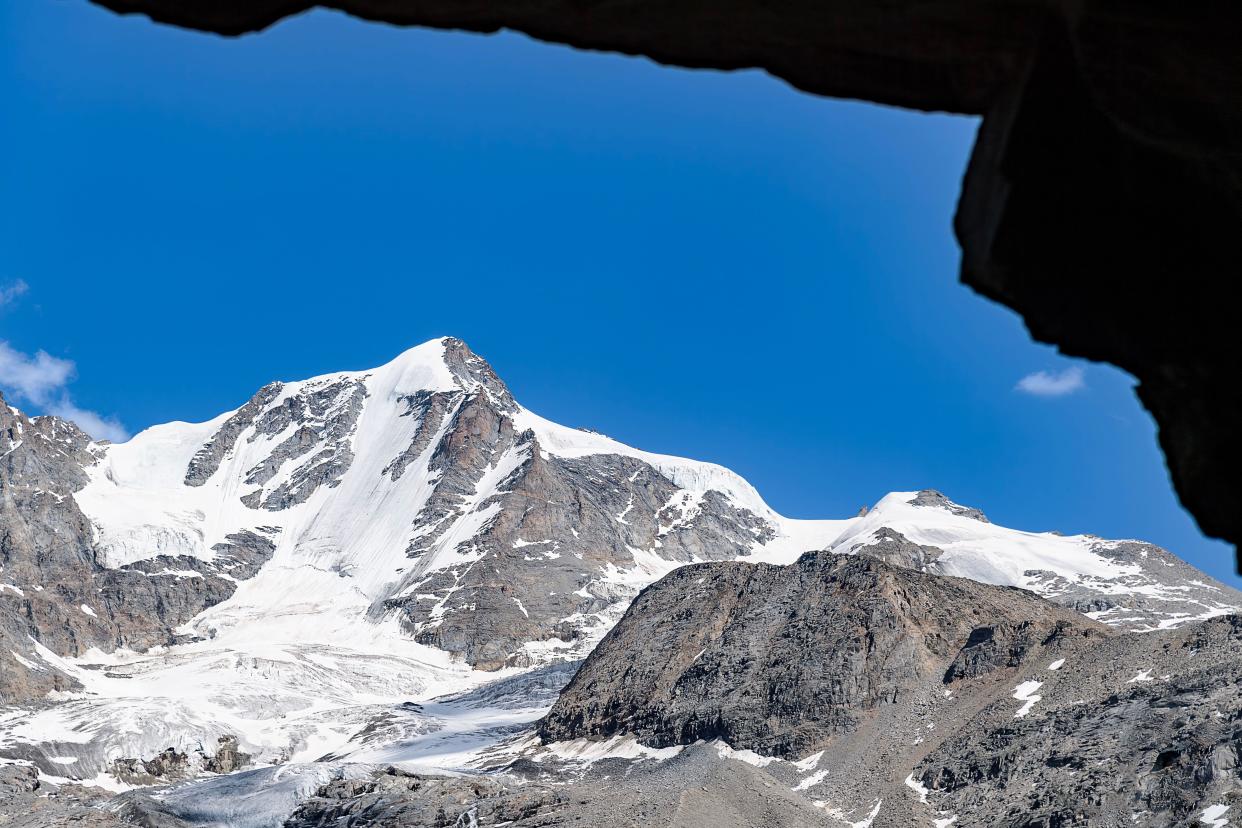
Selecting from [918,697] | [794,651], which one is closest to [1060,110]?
[918,697]

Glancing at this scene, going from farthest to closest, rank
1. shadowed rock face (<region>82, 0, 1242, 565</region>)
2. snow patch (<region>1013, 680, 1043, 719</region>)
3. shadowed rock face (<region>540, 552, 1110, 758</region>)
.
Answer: shadowed rock face (<region>540, 552, 1110, 758</region>) → snow patch (<region>1013, 680, 1043, 719</region>) → shadowed rock face (<region>82, 0, 1242, 565</region>)

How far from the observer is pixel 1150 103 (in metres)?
5.27

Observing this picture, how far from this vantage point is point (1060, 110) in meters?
5.16

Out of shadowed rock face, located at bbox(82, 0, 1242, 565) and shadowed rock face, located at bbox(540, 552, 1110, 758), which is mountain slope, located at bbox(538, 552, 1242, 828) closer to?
shadowed rock face, located at bbox(540, 552, 1110, 758)

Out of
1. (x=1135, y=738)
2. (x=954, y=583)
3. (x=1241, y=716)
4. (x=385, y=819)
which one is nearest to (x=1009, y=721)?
(x=1135, y=738)

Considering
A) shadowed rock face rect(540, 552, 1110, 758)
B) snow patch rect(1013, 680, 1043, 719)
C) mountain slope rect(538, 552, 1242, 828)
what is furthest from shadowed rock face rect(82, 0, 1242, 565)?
shadowed rock face rect(540, 552, 1110, 758)

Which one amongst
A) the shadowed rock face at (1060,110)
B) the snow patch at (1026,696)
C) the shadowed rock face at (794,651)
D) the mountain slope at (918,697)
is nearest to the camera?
the shadowed rock face at (1060,110)

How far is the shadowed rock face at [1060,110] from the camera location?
200 inches

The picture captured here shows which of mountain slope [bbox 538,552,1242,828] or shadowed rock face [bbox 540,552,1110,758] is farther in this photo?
shadowed rock face [bbox 540,552,1110,758]

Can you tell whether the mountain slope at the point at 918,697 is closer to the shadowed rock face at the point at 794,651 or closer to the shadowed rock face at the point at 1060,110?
the shadowed rock face at the point at 794,651

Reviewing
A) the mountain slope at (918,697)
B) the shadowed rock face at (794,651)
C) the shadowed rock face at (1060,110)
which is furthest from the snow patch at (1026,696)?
the shadowed rock face at (1060,110)

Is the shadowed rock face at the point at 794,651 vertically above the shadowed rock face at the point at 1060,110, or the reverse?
the shadowed rock face at the point at 794,651

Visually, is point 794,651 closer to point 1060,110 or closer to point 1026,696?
point 1026,696

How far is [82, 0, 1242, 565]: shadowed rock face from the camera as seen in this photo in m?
5.08
